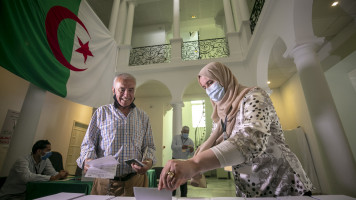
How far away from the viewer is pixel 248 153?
0.71 meters

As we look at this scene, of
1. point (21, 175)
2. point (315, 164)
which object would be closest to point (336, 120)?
point (315, 164)

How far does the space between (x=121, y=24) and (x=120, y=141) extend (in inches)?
258

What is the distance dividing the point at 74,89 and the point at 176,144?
9.40ft

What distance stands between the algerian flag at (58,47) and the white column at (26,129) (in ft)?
1.27

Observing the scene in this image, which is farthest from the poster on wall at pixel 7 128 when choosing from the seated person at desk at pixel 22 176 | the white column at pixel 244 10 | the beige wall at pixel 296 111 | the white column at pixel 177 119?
the beige wall at pixel 296 111

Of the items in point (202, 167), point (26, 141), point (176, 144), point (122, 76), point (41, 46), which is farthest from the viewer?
point (176, 144)

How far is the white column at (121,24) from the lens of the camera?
6.50 meters

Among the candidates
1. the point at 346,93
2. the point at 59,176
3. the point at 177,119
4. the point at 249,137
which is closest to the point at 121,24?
the point at 177,119

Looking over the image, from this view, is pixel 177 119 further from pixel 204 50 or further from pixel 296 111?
pixel 296 111

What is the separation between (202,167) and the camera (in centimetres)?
67

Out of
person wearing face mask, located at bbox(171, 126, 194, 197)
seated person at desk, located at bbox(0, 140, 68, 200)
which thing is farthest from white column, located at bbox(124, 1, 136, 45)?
seated person at desk, located at bbox(0, 140, 68, 200)

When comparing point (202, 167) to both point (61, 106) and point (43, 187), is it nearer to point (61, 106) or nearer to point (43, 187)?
point (43, 187)

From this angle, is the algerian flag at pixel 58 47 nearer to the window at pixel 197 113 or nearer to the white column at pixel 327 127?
the white column at pixel 327 127

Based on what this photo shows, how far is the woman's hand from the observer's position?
643mm
